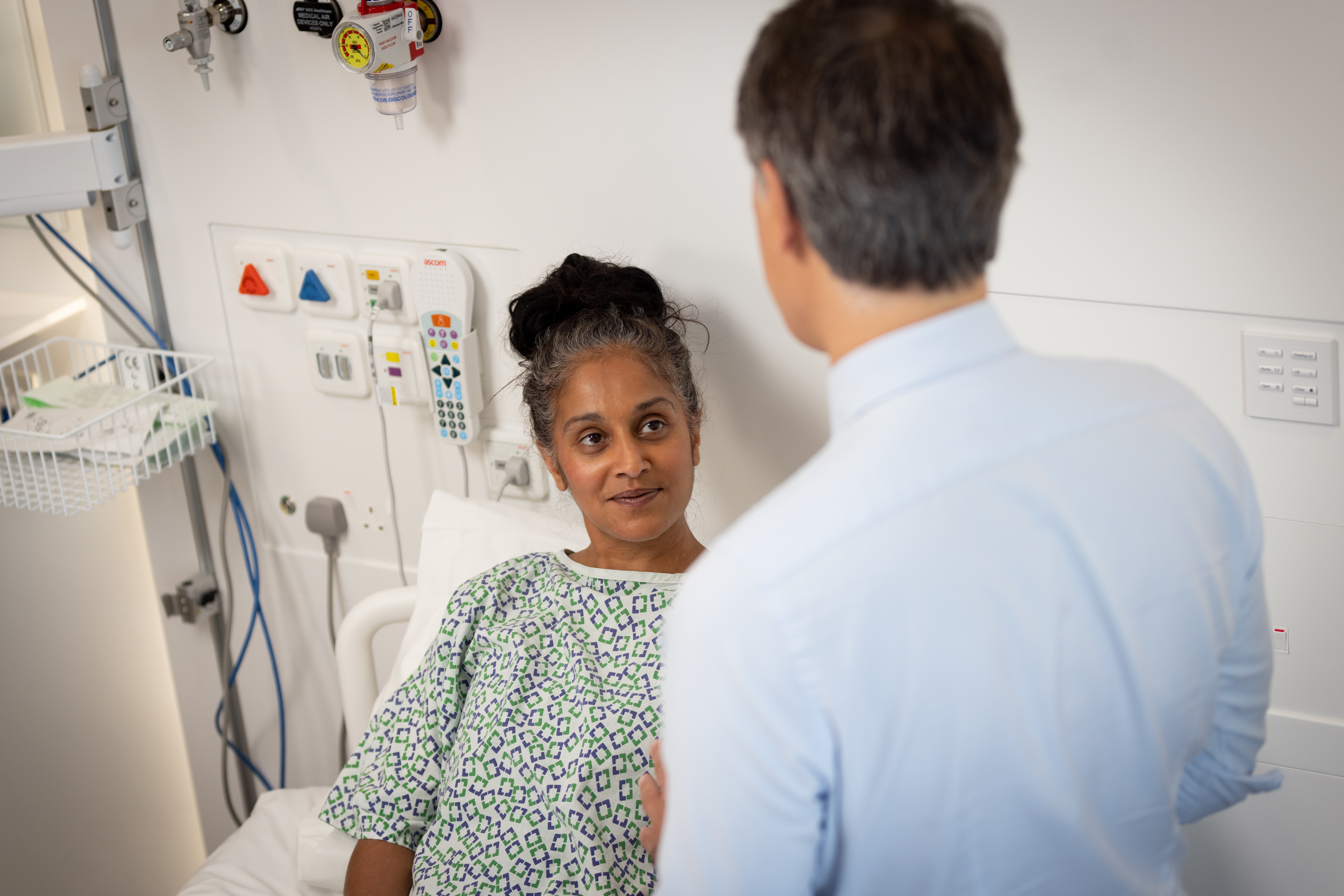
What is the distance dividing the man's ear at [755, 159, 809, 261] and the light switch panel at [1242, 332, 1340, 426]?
0.91m

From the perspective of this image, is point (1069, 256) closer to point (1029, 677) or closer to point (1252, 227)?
point (1252, 227)

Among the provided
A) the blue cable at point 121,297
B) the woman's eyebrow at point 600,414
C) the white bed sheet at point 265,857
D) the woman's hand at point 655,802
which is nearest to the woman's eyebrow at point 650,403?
the woman's eyebrow at point 600,414

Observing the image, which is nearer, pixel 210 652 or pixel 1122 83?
pixel 1122 83

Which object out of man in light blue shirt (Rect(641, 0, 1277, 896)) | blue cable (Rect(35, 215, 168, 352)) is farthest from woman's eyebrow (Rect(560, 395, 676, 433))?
blue cable (Rect(35, 215, 168, 352))

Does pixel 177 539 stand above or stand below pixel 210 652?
above

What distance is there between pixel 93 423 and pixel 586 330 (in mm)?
846

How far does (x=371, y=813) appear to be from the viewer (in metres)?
1.57

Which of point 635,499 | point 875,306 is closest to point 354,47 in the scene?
point 635,499

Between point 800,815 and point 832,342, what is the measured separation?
34cm

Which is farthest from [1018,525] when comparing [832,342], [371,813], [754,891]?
[371,813]

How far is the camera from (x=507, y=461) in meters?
1.97

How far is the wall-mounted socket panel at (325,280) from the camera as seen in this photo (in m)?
1.95

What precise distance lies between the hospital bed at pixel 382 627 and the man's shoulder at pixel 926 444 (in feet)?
3.69

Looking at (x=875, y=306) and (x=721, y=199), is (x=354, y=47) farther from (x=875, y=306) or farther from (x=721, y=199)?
(x=875, y=306)
